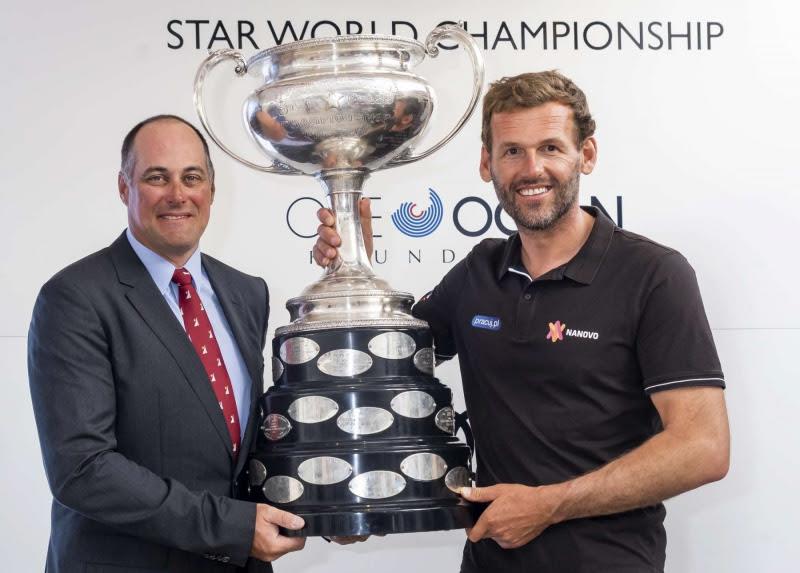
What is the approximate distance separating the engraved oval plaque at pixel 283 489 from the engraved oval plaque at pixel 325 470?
0.08ft

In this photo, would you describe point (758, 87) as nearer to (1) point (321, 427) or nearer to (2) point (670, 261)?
(2) point (670, 261)

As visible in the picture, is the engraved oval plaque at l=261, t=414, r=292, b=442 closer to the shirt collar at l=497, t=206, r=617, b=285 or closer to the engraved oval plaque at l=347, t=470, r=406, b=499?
the engraved oval plaque at l=347, t=470, r=406, b=499

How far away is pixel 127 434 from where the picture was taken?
2.16 m

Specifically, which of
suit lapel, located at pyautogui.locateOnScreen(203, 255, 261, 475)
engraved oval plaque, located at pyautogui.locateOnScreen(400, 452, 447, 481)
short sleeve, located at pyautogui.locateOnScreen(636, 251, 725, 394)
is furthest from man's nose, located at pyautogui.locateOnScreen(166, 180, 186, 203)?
short sleeve, located at pyautogui.locateOnScreen(636, 251, 725, 394)

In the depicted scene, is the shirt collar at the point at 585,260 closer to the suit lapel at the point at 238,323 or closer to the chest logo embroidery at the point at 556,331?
the chest logo embroidery at the point at 556,331

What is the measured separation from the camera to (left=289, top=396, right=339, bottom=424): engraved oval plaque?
2.08 m

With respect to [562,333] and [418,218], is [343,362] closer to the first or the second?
[562,333]

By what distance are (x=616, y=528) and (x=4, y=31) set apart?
2.24m

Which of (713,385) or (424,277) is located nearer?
(713,385)

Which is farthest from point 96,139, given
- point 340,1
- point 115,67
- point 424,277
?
point 424,277

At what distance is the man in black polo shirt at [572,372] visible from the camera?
213cm

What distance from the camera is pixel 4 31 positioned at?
10.7 ft

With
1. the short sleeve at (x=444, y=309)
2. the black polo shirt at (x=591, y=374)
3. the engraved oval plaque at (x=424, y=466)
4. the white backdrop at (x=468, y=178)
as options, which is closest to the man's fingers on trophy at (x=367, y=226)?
the short sleeve at (x=444, y=309)

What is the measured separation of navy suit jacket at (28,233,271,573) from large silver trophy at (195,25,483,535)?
114 mm
